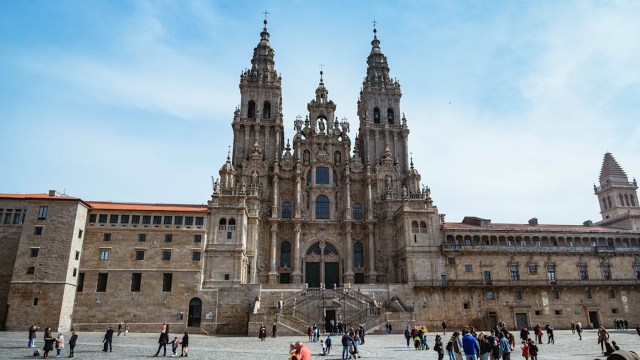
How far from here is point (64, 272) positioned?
41.9 m

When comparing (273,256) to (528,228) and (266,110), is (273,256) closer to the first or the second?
(266,110)

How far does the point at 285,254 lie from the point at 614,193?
4990 centimetres

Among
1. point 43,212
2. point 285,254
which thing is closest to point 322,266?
point 285,254

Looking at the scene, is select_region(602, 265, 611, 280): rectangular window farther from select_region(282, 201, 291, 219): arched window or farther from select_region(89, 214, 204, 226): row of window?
select_region(89, 214, 204, 226): row of window

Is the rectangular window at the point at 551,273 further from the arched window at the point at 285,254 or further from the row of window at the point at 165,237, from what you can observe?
the row of window at the point at 165,237

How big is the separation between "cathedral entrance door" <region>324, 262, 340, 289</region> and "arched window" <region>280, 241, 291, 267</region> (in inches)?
183

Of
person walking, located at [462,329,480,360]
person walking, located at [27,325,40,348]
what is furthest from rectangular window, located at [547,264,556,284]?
person walking, located at [27,325,40,348]

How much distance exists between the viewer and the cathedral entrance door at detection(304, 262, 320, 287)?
2157 inches

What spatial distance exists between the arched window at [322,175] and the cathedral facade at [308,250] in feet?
0.58

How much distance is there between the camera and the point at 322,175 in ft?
194

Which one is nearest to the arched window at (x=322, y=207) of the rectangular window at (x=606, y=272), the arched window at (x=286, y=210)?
the arched window at (x=286, y=210)

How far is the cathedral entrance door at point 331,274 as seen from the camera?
5497 centimetres

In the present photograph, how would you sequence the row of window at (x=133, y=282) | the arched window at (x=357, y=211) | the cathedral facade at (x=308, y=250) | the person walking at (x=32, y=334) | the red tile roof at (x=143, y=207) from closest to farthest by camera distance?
the person walking at (x=32, y=334), the cathedral facade at (x=308, y=250), the row of window at (x=133, y=282), the red tile roof at (x=143, y=207), the arched window at (x=357, y=211)

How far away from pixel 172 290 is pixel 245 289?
715 cm
